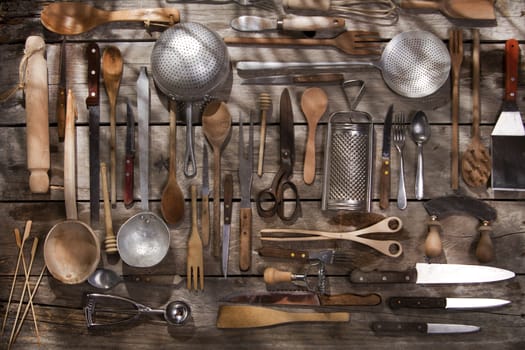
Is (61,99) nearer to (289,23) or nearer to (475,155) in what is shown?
(289,23)

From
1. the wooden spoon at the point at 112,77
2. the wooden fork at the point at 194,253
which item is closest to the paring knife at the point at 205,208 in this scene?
the wooden fork at the point at 194,253

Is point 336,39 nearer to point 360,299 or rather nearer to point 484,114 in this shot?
point 484,114

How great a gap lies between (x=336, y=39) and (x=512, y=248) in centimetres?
79

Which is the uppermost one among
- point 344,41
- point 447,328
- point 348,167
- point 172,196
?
point 344,41

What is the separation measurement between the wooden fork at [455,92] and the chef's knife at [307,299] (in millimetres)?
411

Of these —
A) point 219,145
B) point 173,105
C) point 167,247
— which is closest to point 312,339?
point 167,247

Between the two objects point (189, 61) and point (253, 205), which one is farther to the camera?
point (253, 205)

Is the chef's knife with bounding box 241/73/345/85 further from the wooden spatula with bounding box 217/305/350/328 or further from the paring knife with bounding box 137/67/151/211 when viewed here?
the wooden spatula with bounding box 217/305/350/328

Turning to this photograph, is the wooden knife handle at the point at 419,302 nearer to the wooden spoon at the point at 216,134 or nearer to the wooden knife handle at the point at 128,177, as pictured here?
the wooden spoon at the point at 216,134

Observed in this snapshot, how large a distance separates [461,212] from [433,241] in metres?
0.13

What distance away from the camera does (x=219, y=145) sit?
5.33 ft

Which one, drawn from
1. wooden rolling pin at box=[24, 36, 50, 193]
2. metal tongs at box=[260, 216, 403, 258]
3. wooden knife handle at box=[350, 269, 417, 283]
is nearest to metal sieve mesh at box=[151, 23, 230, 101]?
wooden rolling pin at box=[24, 36, 50, 193]

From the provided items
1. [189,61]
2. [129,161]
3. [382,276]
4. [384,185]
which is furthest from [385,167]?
[129,161]

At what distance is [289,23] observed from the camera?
1.62 m
